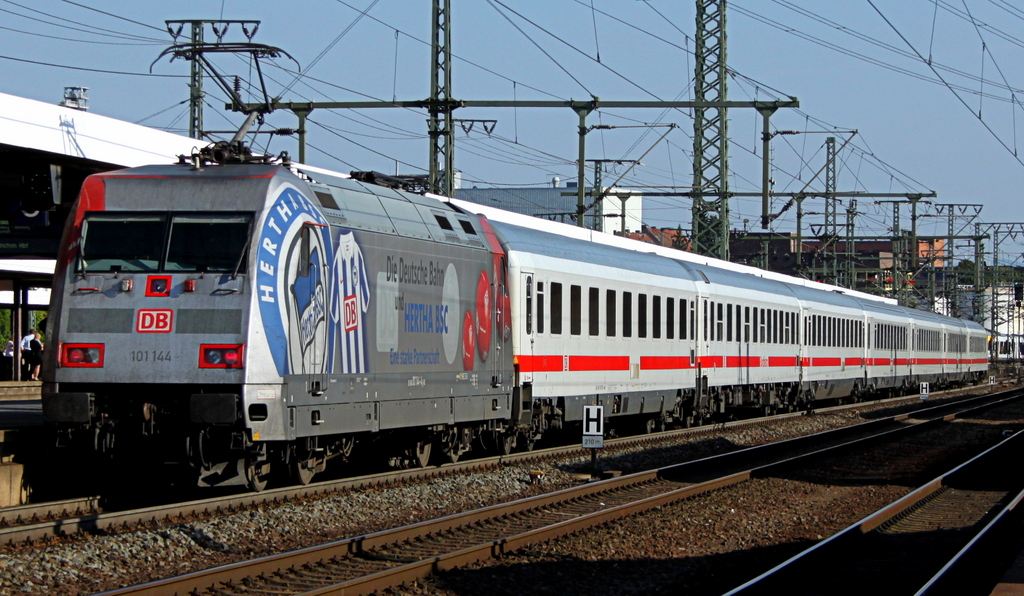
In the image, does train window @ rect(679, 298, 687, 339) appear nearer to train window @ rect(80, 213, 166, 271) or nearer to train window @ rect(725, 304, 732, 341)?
train window @ rect(725, 304, 732, 341)

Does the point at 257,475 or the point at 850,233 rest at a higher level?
the point at 850,233

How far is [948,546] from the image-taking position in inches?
500

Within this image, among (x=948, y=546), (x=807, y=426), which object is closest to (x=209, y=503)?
(x=948, y=546)

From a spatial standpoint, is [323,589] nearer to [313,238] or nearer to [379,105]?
[313,238]


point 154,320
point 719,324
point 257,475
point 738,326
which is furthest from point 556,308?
point 738,326

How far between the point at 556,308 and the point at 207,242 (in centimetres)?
843

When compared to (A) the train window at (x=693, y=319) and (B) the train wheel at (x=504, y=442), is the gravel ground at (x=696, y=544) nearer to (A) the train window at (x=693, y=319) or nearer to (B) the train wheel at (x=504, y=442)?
(B) the train wheel at (x=504, y=442)

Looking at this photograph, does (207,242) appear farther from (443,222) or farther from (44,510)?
(443,222)

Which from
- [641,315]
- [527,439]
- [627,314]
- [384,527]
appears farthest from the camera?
[641,315]

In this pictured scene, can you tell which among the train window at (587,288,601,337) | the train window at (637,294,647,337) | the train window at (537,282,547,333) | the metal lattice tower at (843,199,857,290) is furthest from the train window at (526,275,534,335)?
the metal lattice tower at (843,199,857,290)

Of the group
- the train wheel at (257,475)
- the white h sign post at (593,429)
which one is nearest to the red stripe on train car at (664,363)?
the white h sign post at (593,429)

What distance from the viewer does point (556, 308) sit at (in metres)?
20.2

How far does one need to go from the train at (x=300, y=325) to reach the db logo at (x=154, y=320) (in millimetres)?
15

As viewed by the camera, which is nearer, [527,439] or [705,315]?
[527,439]
